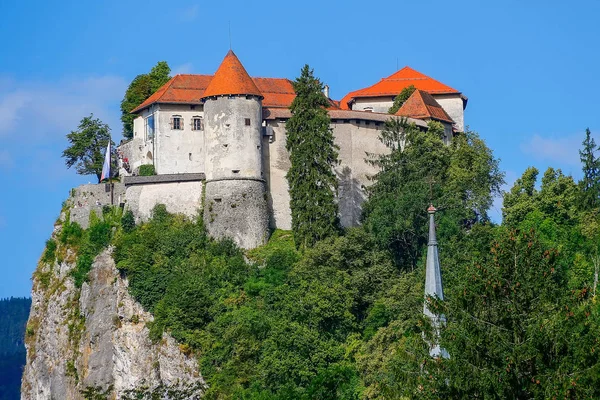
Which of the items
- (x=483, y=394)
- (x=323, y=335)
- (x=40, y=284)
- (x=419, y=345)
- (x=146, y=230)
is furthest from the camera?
(x=40, y=284)

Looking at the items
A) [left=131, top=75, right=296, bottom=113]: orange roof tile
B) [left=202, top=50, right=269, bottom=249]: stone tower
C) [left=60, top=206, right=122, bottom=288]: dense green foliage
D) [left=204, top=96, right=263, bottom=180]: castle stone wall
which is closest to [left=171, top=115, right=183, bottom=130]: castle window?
[left=131, top=75, right=296, bottom=113]: orange roof tile

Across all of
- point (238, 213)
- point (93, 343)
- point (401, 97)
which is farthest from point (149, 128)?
point (401, 97)

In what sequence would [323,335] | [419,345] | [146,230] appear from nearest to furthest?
[419,345]
[323,335]
[146,230]

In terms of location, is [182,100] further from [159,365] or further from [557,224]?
[557,224]

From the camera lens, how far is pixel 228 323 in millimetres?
60438

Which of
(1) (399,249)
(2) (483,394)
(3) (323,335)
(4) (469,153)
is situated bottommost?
(2) (483,394)

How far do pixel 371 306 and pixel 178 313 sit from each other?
8779mm

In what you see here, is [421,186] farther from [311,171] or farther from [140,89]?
[140,89]

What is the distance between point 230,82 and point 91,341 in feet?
47.4

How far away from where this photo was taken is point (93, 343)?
218ft

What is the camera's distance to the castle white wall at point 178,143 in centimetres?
6994

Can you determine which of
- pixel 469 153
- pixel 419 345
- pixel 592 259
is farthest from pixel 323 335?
pixel 419 345

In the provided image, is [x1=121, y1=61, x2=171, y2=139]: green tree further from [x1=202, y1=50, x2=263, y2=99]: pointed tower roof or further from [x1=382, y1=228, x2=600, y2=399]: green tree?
[x1=382, y1=228, x2=600, y2=399]: green tree

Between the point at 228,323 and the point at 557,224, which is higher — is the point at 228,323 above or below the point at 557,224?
below
